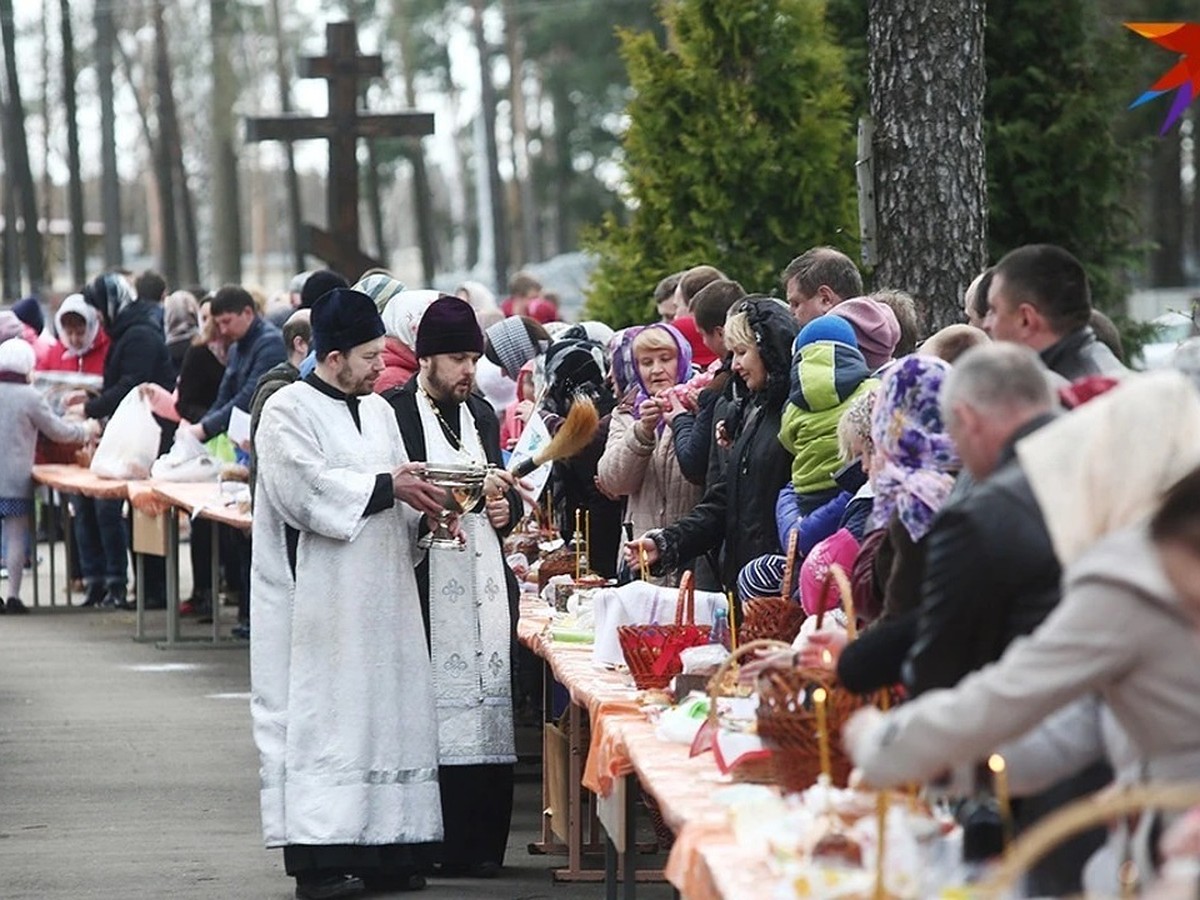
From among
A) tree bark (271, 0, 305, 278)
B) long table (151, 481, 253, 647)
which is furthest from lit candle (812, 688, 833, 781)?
tree bark (271, 0, 305, 278)

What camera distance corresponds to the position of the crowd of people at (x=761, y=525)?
4.16m

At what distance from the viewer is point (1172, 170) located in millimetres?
48438

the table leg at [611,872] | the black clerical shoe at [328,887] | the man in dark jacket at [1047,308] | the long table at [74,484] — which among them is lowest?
the black clerical shoe at [328,887]

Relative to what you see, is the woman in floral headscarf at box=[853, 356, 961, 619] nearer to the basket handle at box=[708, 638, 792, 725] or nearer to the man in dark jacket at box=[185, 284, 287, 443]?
the basket handle at box=[708, 638, 792, 725]

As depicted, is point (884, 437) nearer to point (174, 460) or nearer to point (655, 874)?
point (655, 874)

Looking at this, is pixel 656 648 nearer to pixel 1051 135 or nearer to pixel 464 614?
pixel 464 614

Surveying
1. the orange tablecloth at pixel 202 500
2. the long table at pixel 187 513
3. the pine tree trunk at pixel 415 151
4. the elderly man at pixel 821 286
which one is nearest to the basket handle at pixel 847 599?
the elderly man at pixel 821 286

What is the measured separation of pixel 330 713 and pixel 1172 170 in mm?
42659

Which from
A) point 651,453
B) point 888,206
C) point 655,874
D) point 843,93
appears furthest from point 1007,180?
point 655,874

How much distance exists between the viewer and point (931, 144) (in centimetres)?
1091

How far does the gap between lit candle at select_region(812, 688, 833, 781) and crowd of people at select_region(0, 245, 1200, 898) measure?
Result: 0.14m

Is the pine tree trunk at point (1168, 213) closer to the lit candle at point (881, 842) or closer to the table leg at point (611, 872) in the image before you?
the table leg at point (611, 872)

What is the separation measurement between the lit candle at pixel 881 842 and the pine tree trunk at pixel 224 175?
44.0 meters

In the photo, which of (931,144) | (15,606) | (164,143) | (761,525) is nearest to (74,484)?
(15,606)
